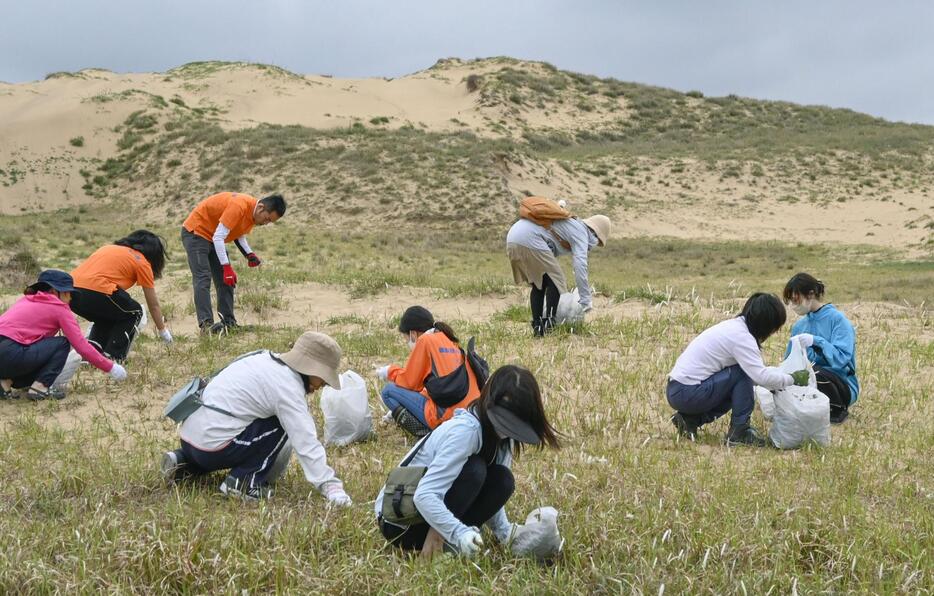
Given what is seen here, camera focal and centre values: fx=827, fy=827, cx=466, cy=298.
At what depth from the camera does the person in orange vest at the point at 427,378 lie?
492 centimetres

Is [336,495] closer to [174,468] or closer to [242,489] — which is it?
[242,489]

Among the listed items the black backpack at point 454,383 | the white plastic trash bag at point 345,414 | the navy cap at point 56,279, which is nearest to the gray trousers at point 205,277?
the navy cap at point 56,279

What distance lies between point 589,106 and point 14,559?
4584cm

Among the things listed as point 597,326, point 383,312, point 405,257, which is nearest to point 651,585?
point 597,326

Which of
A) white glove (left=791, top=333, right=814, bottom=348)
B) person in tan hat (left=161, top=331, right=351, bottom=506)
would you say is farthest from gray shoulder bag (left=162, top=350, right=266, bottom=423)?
white glove (left=791, top=333, right=814, bottom=348)

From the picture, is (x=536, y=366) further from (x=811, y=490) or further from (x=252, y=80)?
(x=252, y=80)

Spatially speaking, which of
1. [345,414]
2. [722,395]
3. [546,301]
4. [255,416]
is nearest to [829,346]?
[722,395]

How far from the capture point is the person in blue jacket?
19.0ft

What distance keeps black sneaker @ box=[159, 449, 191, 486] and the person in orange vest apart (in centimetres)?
145

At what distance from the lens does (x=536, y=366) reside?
697 centimetres

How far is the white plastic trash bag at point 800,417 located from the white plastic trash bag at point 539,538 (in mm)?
2393

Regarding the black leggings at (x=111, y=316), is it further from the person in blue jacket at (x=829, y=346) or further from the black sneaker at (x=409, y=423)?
the person in blue jacket at (x=829, y=346)

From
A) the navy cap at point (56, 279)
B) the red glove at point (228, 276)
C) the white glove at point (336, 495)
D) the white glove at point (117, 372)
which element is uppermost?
the navy cap at point (56, 279)

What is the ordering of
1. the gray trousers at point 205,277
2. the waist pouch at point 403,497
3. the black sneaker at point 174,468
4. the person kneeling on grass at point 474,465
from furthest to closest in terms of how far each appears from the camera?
the gray trousers at point 205,277
the black sneaker at point 174,468
the waist pouch at point 403,497
the person kneeling on grass at point 474,465
